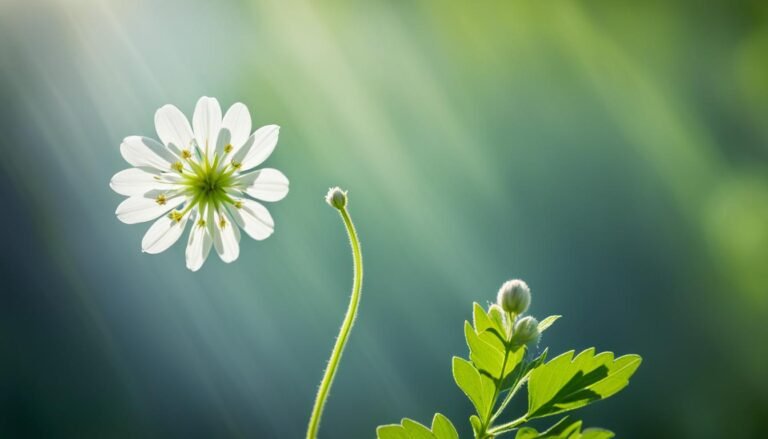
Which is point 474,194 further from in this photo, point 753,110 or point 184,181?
point 184,181

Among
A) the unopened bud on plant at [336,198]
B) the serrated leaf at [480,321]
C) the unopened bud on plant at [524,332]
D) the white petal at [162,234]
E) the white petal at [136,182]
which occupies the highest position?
the white petal at [136,182]

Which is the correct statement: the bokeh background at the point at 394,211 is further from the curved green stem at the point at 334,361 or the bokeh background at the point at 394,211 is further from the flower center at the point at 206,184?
the curved green stem at the point at 334,361

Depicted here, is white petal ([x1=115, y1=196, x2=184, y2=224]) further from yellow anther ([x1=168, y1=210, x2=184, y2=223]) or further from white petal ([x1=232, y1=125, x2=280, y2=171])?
white petal ([x1=232, y1=125, x2=280, y2=171])

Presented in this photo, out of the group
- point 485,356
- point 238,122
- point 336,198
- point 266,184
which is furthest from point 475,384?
point 238,122

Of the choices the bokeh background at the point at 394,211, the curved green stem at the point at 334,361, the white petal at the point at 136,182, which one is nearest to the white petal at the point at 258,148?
the white petal at the point at 136,182

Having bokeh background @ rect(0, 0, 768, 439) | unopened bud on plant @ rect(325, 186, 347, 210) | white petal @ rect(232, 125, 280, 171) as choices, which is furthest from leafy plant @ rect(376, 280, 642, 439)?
bokeh background @ rect(0, 0, 768, 439)

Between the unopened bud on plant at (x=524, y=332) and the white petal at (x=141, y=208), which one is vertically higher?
the white petal at (x=141, y=208)

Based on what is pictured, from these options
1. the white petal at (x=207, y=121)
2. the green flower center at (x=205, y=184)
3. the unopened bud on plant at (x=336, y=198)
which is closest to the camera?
the unopened bud on plant at (x=336, y=198)
